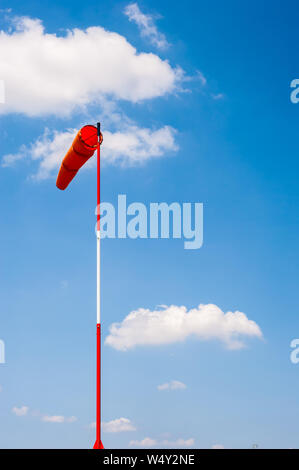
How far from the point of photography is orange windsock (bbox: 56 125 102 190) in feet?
45.2

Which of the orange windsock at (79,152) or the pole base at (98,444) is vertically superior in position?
the orange windsock at (79,152)

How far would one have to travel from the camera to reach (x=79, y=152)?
14.1 metres

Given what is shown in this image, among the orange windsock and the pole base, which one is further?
the orange windsock

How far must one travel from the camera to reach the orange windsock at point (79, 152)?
13789 mm

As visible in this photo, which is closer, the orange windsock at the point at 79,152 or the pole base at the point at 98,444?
the pole base at the point at 98,444

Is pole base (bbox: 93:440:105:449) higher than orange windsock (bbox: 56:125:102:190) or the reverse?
the reverse
